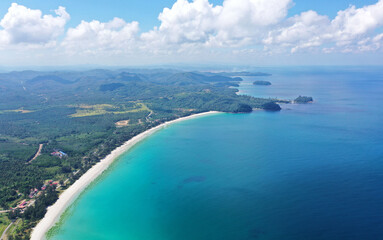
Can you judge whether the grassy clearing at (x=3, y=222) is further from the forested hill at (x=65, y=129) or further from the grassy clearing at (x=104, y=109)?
the grassy clearing at (x=104, y=109)

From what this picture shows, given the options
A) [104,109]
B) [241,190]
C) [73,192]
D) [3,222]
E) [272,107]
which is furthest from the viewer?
[104,109]

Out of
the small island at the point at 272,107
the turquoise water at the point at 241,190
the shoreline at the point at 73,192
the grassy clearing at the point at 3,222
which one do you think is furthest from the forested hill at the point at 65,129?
the turquoise water at the point at 241,190

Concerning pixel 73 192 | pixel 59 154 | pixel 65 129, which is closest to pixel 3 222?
pixel 73 192

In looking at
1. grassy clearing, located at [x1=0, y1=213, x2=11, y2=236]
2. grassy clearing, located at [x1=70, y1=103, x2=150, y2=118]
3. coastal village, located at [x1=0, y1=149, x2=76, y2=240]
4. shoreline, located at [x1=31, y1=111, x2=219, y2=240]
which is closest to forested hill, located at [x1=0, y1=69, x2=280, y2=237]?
grassy clearing, located at [x1=70, y1=103, x2=150, y2=118]

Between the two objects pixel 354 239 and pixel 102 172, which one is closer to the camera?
pixel 354 239

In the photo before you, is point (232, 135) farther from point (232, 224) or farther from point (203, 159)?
point (232, 224)

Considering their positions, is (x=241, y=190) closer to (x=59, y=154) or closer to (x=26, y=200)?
(x=26, y=200)

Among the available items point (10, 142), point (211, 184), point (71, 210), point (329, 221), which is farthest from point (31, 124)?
point (329, 221)
